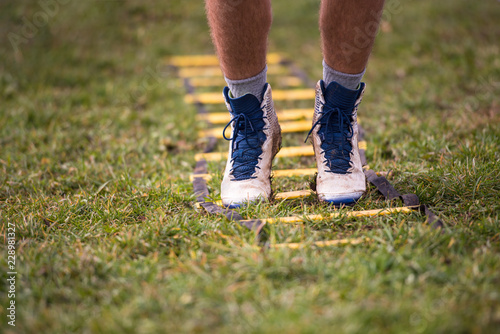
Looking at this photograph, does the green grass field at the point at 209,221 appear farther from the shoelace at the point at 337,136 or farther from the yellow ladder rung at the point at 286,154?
the shoelace at the point at 337,136

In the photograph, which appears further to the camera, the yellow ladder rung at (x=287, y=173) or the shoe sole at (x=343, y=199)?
the yellow ladder rung at (x=287, y=173)

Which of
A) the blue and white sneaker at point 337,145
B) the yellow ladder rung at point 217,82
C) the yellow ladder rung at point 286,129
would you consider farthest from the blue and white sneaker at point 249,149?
the yellow ladder rung at point 217,82

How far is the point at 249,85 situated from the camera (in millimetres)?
1849

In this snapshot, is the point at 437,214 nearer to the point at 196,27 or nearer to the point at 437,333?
the point at 437,333

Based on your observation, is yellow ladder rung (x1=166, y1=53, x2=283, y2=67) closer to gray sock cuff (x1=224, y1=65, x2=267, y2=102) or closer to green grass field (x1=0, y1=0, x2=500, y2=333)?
green grass field (x1=0, y1=0, x2=500, y2=333)

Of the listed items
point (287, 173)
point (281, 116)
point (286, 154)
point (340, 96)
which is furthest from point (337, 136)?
point (281, 116)

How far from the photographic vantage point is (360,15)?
1.74 metres

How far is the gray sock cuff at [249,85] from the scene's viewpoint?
184 cm

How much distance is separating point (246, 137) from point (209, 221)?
0.46 meters

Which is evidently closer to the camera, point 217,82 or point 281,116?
point 281,116

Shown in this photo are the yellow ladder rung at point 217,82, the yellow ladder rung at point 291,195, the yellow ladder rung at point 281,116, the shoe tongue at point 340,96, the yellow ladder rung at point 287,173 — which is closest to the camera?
the shoe tongue at point 340,96

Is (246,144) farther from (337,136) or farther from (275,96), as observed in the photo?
(275,96)

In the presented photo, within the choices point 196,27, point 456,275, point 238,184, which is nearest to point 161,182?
point 238,184

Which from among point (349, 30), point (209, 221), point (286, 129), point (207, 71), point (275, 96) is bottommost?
point (209, 221)
